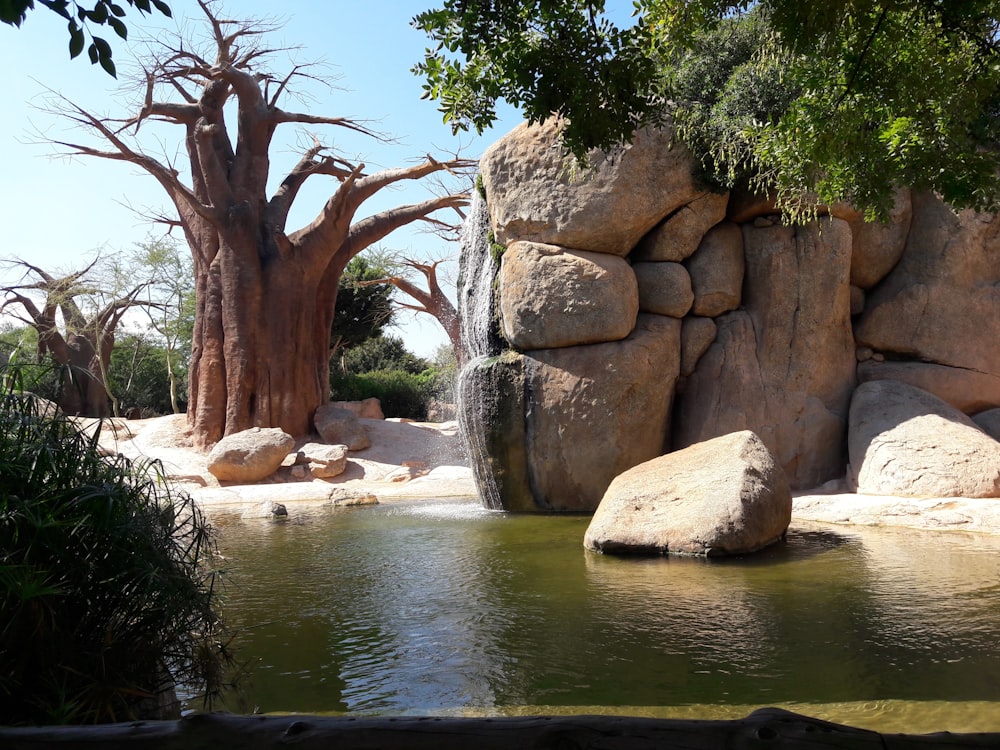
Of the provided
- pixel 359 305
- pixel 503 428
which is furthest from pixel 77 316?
pixel 503 428

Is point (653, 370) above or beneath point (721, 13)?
beneath

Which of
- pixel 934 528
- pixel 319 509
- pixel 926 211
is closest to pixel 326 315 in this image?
pixel 319 509

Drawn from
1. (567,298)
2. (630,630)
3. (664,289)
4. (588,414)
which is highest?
(664,289)

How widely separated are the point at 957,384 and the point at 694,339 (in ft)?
11.4

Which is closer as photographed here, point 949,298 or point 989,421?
point 989,421

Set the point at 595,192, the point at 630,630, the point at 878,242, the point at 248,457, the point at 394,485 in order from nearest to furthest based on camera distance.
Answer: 1. the point at 630,630
2. the point at 595,192
3. the point at 878,242
4. the point at 394,485
5. the point at 248,457

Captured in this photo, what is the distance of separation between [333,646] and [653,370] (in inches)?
275

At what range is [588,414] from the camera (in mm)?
10812

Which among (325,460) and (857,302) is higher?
(857,302)

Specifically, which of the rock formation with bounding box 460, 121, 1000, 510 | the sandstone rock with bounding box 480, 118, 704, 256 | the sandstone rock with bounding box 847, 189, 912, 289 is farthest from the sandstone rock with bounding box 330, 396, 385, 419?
the sandstone rock with bounding box 847, 189, 912, 289

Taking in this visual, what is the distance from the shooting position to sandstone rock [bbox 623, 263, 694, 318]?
11273 millimetres

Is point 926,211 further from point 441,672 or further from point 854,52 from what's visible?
point 441,672

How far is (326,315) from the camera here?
69.9 ft

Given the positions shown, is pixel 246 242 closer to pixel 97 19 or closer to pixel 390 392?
pixel 390 392
